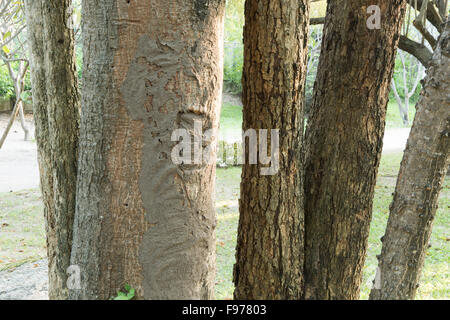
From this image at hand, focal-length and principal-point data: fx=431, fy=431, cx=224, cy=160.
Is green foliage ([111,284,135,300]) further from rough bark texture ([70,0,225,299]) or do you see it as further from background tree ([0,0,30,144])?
background tree ([0,0,30,144])

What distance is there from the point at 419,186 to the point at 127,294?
1363 millimetres

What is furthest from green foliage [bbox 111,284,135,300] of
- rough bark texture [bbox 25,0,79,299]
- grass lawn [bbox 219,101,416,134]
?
grass lawn [bbox 219,101,416,134]

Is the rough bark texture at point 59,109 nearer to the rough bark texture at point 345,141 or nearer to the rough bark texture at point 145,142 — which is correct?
the rough bark texture at point 145,142

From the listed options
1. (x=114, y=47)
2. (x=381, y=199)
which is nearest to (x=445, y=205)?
(x=381, y=199)

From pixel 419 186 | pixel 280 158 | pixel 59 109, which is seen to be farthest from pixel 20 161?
pixel 419 186

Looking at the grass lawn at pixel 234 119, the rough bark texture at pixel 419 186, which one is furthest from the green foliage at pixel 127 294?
the grass lawn at pixel 234 119

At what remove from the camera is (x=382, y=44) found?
2.10 metres

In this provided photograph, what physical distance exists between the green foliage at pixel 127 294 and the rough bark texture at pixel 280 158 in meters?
0.60

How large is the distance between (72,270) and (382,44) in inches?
72.2

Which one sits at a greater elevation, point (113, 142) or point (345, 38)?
point (345, 38)

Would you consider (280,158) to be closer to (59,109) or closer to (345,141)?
(345,141)

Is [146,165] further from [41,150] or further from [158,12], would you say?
[41,150]

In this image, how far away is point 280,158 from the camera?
206cm

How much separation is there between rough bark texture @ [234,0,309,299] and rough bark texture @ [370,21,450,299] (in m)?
0.44
